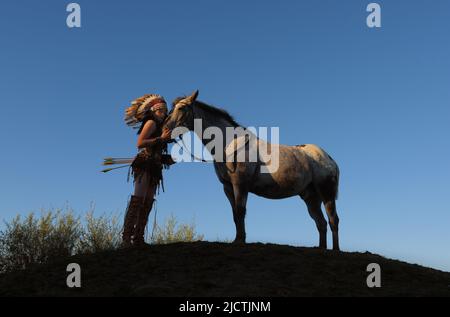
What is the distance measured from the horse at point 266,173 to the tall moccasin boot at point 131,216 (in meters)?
1.37

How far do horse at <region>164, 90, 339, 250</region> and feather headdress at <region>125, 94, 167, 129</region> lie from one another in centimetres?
41

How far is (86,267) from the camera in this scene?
322 inches

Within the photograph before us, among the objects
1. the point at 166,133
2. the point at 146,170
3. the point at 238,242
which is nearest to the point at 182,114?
the point at 166,133

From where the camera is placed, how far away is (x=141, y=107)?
30.7 feet

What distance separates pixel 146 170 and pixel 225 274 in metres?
2.76

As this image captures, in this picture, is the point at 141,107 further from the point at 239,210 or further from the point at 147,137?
the point at 239,210

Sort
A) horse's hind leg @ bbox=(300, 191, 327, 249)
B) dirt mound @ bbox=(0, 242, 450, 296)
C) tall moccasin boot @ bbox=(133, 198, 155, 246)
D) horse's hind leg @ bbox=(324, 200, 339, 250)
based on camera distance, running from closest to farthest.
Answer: dirt mound @ bbox=(0, 242, 450, 296)
tall moccasin boot @ bbox=(133, 198, 155, 246)
horse's hind leg @ bbox=(324, 200, 339, 250)
horse's hind leg @ bbox=(300, 191, 327, 249)

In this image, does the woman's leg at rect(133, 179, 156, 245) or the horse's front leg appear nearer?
the horse's front leg

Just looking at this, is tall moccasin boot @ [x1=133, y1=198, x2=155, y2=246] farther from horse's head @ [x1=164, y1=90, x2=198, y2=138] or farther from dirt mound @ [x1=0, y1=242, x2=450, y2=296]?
horse's head @ [x1=164, y1=90, x2=198, y2=138]

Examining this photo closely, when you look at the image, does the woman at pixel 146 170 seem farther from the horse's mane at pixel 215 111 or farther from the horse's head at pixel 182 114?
the horse's mane at pixel 215 111

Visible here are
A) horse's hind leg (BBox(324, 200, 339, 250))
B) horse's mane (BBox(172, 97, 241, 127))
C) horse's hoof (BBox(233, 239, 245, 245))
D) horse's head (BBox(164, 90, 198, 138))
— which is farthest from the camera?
horse's hind leg (BBox(324, 200, 339, 250))

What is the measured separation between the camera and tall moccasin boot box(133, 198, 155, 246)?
9133 millimetres

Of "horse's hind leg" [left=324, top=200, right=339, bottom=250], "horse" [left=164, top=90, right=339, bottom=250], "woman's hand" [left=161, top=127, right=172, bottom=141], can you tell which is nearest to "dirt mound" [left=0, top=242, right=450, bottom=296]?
"horse" [left=164, top=90, right=339, bottom=250]
